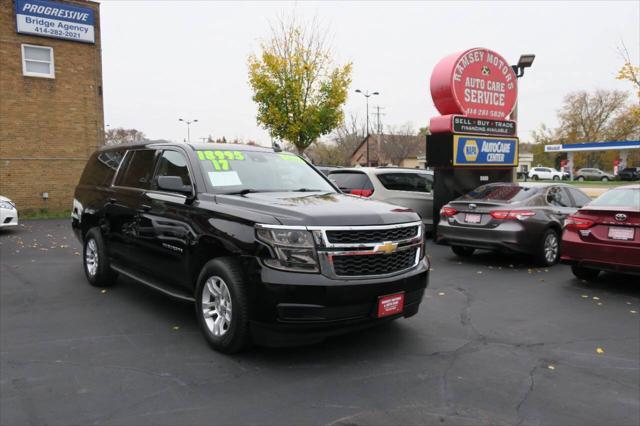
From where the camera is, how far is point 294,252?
3836mm

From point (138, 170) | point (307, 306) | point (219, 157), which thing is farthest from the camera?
point (138, 170)

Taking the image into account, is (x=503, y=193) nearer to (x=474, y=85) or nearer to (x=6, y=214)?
(x=474, y=85)

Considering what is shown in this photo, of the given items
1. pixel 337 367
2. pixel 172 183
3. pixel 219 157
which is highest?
pixel 219 157

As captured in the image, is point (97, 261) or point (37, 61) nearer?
point (97, 261)

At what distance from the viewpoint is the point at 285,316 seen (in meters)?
3.79

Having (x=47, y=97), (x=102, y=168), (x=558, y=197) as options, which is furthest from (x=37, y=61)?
(x=558, y=197)

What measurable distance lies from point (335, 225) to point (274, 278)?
62cm

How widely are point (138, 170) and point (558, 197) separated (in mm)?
7208

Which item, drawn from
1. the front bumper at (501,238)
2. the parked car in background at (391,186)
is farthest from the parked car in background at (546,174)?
the front bumper at (501,238)

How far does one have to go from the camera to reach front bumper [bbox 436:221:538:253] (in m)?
7.98

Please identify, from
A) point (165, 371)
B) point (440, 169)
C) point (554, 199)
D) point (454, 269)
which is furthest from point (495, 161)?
point (165, 371)

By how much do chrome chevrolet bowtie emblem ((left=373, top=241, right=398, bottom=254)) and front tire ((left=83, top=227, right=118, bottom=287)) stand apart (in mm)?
3896

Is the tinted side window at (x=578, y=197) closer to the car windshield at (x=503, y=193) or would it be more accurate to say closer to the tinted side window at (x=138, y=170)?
the car windshield at (x=503, y=193)

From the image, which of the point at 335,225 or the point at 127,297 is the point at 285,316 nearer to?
the point at 335,225
